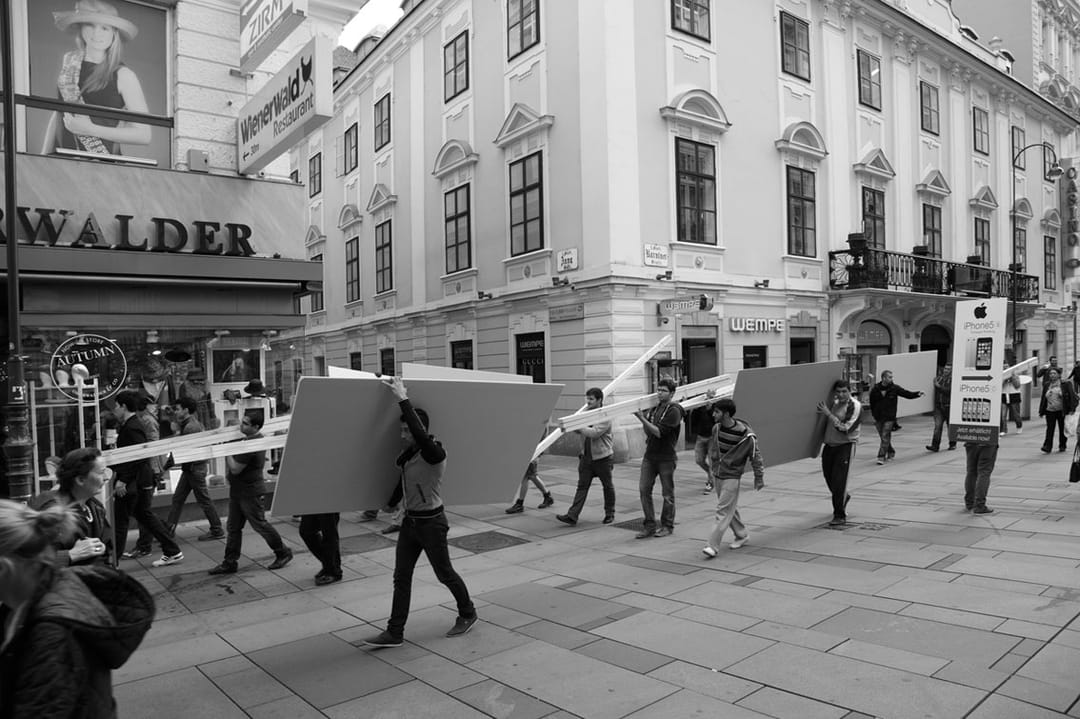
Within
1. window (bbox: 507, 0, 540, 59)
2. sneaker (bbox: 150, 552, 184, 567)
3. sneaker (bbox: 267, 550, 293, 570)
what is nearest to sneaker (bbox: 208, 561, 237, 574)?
sneaker (bbox: 267, 550, 293, 570)

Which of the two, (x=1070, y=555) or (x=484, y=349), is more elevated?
(x=484, y=349)

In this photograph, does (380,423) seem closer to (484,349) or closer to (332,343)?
(484,349)

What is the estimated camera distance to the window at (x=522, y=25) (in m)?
17.8

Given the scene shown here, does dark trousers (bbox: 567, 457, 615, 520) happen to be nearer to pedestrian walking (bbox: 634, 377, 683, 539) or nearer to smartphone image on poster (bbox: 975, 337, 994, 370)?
pedestrian walking (bbox: 634, 377, 683, 539)

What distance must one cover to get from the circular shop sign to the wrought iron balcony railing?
17.5m

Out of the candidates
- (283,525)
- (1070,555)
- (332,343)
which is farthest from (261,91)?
(332,343)

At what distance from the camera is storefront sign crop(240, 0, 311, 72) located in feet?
29.5

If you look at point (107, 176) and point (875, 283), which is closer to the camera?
point (107, 176)

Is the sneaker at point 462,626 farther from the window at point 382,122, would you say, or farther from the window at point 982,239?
the window at point 982,239

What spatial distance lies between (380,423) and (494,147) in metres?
15.4

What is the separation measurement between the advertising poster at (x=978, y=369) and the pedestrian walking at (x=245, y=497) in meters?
7.95

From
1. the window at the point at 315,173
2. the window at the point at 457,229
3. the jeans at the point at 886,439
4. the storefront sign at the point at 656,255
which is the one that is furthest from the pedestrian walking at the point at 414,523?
the window at the point at 315,173

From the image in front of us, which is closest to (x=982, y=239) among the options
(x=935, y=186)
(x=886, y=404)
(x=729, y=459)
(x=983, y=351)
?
(x=935, y=186)

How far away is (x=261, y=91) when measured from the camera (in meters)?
10.3
